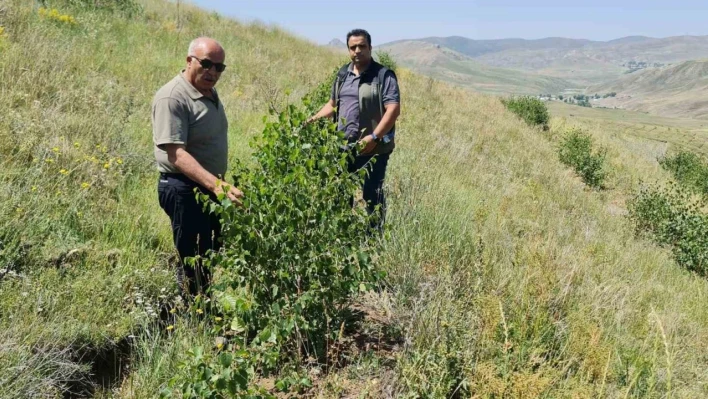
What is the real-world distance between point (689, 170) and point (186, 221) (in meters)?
20.5

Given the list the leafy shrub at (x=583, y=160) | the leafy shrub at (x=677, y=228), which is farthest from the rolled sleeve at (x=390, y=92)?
the leafy shrub at (x=583, y=160)

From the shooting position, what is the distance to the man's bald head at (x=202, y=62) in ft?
9.62

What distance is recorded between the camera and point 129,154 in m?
4.93

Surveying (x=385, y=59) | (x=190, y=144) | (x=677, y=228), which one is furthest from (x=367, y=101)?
(x=385, y=59)

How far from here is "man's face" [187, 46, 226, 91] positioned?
293 centimetres

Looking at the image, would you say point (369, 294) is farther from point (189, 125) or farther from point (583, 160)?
point (583, 160)

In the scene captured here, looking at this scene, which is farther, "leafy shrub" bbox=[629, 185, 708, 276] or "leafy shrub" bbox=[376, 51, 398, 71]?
"leafy shrub" bbox=[376, 51, 398, 71]

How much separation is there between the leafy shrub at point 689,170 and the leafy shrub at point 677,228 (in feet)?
21.0

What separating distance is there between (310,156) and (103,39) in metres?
7.40

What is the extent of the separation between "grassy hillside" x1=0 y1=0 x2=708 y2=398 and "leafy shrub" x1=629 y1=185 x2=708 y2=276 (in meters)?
0.36

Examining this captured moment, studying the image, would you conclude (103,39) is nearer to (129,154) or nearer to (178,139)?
(129,154)

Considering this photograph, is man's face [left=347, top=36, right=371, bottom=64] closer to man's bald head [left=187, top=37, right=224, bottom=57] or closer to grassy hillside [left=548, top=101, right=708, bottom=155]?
man's bald head [left=187, top=37, right=224, bottom=57]

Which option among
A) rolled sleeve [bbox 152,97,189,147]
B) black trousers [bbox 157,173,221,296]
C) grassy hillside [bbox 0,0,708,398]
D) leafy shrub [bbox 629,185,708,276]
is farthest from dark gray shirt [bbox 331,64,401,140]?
leafy shrub [bbox 629,185,708,276]

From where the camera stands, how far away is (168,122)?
2775 mm
